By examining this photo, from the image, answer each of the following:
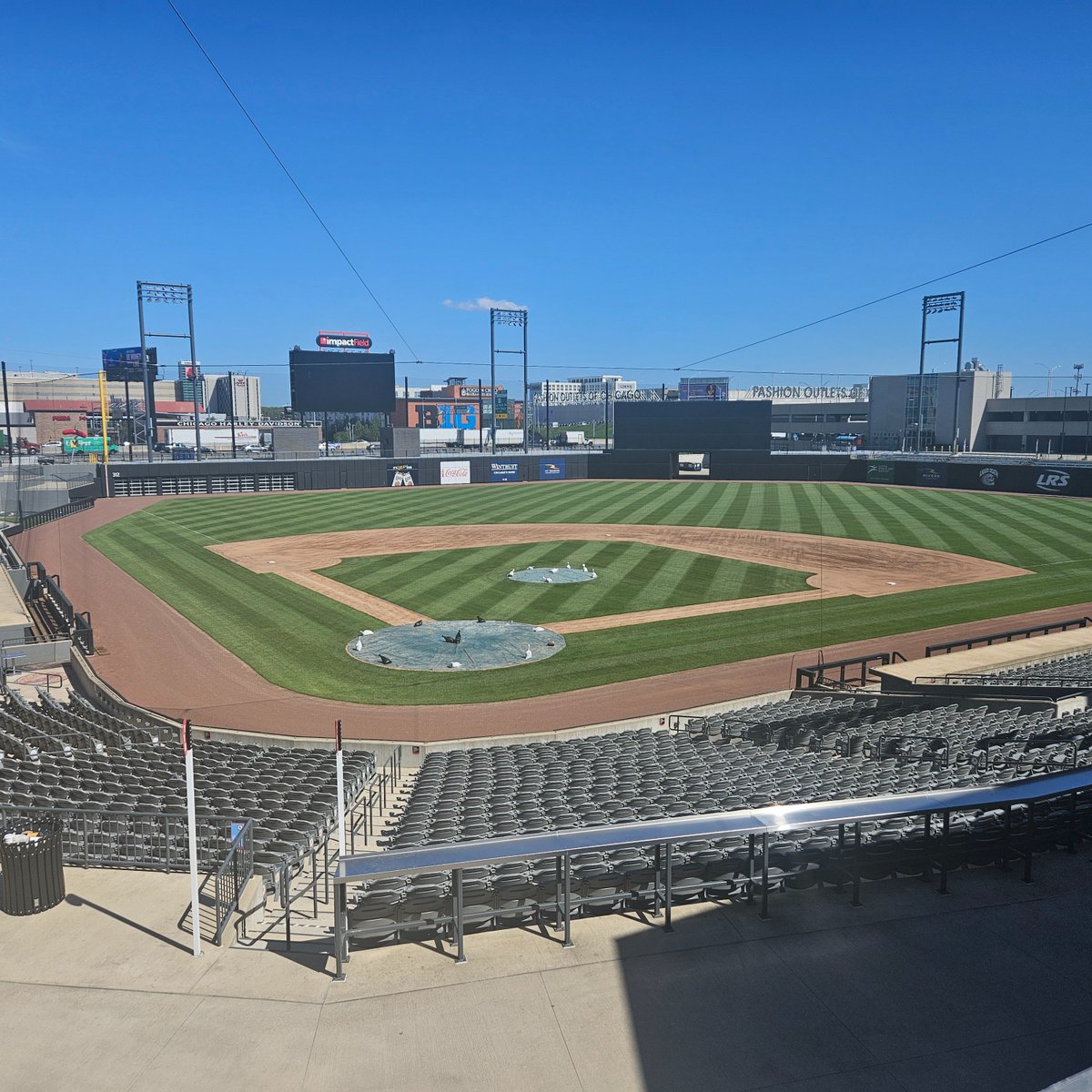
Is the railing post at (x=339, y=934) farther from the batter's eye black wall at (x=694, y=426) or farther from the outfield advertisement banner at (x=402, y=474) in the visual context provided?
the batter's eye black wall at (x=694, y=426)

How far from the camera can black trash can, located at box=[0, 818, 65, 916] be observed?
841cm

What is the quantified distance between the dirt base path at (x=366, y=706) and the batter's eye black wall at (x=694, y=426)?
5823 centimetres

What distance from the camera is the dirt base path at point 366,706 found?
20.2 m

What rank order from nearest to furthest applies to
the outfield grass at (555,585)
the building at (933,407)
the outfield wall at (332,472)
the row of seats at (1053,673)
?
the row of seats at (1053,673) → the outfield grass at (555,585) → the outfield wall at (332,472) → the building at (933,407)

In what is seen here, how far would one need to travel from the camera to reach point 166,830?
10.2 m

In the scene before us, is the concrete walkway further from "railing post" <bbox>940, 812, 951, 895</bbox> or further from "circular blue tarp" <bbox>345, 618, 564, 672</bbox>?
"circular blue tarp" <bbox>345, 618, 564, 672</bbox>

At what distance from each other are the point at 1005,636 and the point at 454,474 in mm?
57664

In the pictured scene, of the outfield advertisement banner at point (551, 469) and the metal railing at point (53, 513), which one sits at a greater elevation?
the outfield advertisement banner at point (551, 469)

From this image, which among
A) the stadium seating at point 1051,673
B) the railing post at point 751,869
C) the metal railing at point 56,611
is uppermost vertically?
the railing post at point 751,869

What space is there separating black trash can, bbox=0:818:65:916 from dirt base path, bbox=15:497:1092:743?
10.5 meters

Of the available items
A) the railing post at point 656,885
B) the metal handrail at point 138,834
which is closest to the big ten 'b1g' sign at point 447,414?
the metal handrail at point 138,834

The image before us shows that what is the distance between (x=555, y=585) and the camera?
113 ft

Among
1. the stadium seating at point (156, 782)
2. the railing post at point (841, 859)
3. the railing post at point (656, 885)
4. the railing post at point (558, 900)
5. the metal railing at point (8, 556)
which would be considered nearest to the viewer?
the railing post at point (558, 900)

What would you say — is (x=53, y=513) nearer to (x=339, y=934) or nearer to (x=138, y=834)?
(x=138, y=834)
